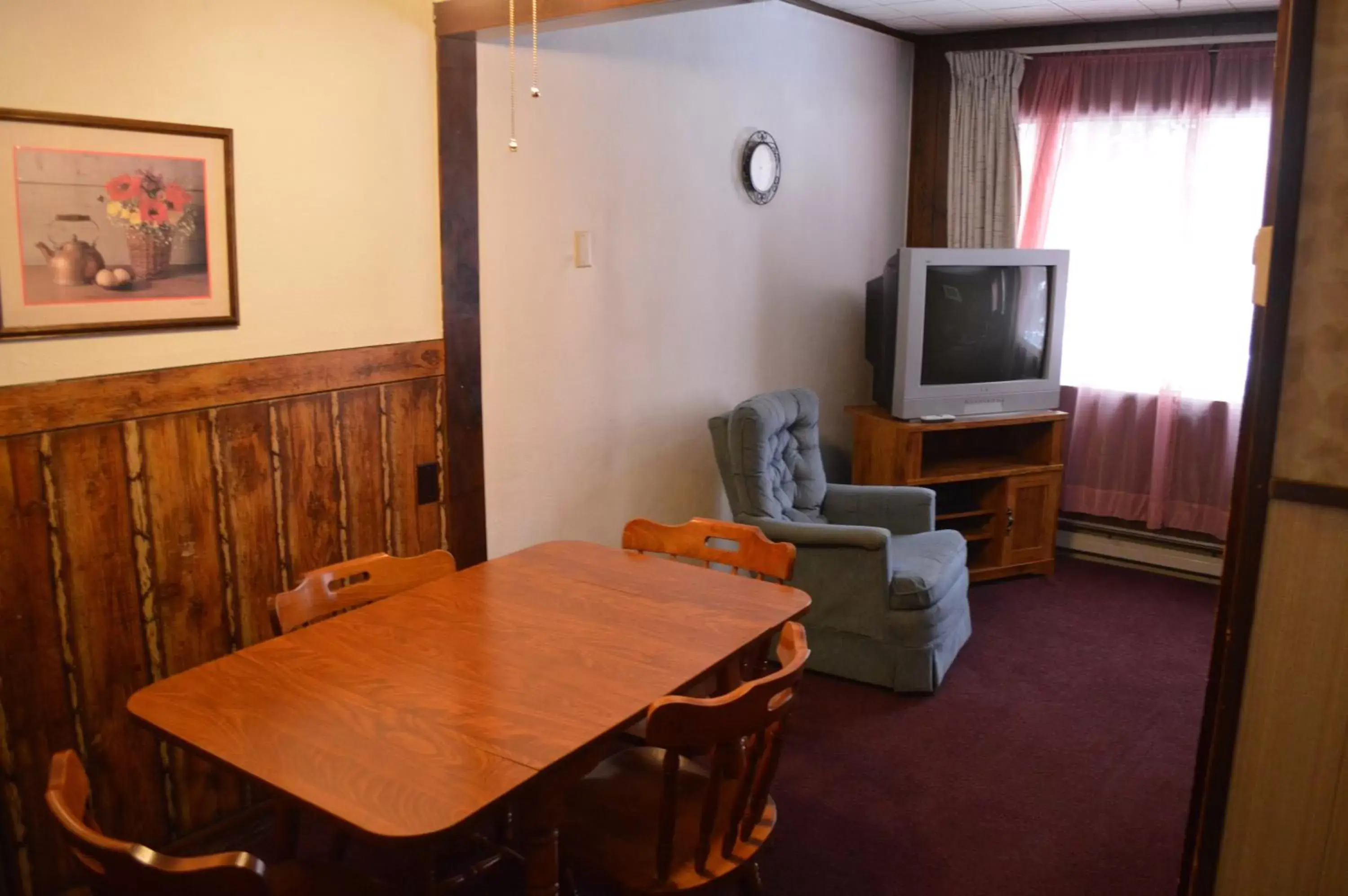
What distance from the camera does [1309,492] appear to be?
4.88 ft

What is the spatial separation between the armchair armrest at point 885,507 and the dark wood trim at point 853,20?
201 centimetres

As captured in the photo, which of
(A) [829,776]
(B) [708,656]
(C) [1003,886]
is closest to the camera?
(B) [708,656]

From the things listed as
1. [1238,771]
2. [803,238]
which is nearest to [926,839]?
[1238,771]

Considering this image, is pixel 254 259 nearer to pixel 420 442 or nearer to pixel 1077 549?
pixel 420 442

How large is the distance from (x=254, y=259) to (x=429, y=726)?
139 cm

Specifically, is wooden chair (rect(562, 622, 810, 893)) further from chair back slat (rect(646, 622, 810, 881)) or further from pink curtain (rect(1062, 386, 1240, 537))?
pink curtain (rect(1062, 386, 1240, 537))

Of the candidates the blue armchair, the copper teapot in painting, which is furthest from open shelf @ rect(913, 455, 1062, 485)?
the copper teapot in painting

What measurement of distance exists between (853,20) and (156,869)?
4.47 metres

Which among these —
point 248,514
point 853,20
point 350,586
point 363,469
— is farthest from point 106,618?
point 853,20

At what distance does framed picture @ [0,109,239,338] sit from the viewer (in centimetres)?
216

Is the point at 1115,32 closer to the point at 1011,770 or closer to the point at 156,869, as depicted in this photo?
the point at 1011,770

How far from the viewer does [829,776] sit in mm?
3051

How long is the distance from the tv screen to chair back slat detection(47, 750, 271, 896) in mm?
3639

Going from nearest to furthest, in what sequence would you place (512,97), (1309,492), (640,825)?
(1309,492) < (640,825) < (512,97)
